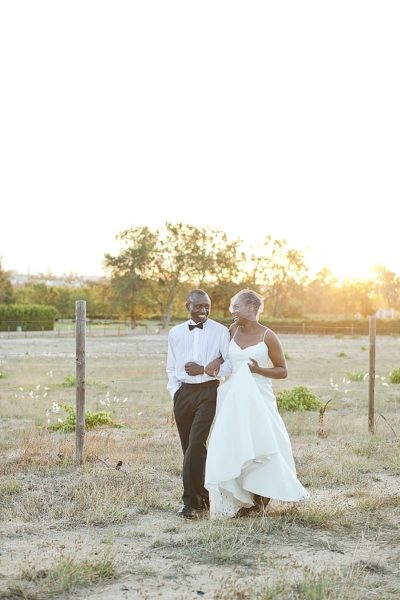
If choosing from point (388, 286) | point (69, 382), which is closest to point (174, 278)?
point (388, 286)

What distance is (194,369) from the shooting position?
6.85m

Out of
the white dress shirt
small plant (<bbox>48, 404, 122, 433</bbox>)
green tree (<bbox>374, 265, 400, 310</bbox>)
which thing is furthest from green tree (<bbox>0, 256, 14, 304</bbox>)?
the white dress shirt

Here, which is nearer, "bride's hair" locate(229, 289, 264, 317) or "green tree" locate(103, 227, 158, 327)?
"bride's hair" locate(229, 289, 264, 317)

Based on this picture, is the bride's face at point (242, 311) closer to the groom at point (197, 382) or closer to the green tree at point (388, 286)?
the groom at point (197, 382)

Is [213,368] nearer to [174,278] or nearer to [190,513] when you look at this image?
[190,513]

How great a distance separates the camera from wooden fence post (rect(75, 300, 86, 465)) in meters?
9.23

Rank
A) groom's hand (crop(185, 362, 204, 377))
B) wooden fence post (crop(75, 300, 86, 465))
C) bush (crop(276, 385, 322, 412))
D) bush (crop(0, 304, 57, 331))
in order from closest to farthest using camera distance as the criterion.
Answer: groom's hand (crop(185, 362, 204, 377)) < wooden fence post (crop(75, 300, 86, 465)) < bush (crop(276, 385, 322, 412)) < bush (crop(0, 304, 57, 331))

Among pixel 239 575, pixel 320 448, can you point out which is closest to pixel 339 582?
pixel 239 575

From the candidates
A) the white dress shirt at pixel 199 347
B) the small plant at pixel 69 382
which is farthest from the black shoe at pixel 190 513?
the small plant at pixel 69 382

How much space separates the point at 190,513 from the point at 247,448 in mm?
900

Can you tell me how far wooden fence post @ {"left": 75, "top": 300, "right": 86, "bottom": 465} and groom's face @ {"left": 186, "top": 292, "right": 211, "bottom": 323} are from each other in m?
2.66

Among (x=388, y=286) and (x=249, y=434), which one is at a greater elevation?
(x=388, y=286)

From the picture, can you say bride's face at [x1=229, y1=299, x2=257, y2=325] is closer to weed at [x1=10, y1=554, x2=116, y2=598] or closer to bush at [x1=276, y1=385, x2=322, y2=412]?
Result: weed at [x1=10, y1=554, x2=116, y2=598]

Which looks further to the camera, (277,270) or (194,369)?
(277,270)
